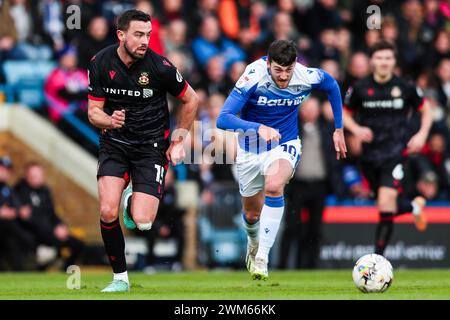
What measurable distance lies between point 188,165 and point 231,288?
7.53 meters

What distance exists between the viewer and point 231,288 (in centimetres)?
1197

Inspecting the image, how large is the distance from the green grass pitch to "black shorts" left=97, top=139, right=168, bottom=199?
1081 millimetres

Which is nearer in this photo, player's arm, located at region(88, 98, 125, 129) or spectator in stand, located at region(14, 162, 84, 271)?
player's arm, located at region(88, 98, 125, 129)

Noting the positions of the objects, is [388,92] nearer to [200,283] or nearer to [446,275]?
[446,275]

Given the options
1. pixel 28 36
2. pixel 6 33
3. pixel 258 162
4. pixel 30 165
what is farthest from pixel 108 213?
pixel 6 33

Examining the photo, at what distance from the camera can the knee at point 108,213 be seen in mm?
11062

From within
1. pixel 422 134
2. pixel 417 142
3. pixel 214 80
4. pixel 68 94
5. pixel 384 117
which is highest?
pixel 214 80

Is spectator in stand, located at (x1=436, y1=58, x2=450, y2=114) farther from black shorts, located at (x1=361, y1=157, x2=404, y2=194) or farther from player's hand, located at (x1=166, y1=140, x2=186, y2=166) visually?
player's hand, located at (x1=166, y1=140, x2=186, y2=166)

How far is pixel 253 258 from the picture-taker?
42.5 feet

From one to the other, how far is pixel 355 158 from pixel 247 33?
3684 mm

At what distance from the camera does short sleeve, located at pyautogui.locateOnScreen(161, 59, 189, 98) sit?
11.3m

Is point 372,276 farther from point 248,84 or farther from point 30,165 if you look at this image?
point 30,165

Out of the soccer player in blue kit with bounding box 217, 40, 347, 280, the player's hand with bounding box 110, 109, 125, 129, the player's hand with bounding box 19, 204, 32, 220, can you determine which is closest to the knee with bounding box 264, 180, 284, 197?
the soccer player in blue kit with bounding box 217, 40, 347, 280

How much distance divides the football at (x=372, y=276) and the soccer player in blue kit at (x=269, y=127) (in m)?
1.45
